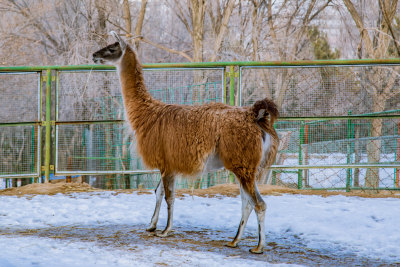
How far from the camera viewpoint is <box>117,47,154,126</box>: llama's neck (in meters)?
4.37

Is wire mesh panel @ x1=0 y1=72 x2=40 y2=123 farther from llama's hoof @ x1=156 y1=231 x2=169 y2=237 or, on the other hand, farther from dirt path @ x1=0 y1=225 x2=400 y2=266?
llama's hoof @ x1=156 y1=231 x2=169 y2=237

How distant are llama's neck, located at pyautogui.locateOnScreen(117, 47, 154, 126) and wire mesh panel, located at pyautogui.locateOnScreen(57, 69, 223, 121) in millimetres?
1611

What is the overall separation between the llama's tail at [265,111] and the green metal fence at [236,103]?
7.69ft

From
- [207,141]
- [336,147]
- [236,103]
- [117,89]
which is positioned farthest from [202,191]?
[117,89]

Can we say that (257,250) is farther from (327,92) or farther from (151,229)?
(327,92)

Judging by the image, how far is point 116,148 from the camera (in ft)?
26.2

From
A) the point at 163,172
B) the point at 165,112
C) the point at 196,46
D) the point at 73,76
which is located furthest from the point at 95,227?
the point at 196,46

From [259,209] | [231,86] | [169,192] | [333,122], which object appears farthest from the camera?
[333,122]

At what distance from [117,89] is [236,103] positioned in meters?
4.47

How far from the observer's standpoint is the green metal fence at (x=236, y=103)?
6.30m

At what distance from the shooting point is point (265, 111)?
3701 mm

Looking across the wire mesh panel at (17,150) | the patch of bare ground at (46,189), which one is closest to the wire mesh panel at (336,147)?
the patch of bare ground at (46,189)

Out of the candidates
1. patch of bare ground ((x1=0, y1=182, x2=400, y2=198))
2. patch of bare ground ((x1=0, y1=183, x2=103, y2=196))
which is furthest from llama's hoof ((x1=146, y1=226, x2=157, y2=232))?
patch of bare ground ((x1=0, y1=183, x2=103, y2=196))

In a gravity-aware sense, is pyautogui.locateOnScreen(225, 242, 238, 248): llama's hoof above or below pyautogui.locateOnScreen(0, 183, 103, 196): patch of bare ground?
above
